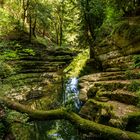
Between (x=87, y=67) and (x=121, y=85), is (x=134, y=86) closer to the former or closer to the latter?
(x=121, y=85)

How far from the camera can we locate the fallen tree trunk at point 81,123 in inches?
476

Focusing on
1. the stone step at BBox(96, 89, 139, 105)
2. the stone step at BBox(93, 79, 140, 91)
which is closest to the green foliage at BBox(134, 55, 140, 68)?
the stone step at BBox(93, 79, 140, 91)

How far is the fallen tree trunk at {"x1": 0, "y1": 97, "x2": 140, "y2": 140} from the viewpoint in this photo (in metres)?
12.1

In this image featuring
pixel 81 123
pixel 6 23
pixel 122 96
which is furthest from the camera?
pixel 6 23

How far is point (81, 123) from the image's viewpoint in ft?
44.3

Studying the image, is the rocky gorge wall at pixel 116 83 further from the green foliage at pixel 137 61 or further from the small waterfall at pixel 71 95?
the small waterfall at pixel 71 95

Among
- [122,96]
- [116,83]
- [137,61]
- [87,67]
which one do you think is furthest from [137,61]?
[87,67]

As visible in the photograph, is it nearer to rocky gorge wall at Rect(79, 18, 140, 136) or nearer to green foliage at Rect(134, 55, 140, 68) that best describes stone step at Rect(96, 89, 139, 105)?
rocky gorge wall at Rect(79, 18, 140, 136)

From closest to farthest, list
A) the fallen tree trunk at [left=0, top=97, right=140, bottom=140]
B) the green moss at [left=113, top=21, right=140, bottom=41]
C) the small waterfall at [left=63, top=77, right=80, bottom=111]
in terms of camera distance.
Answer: the fallen tree trunk at [left=0, top=97, right=140, bottom=140]
the small waterfall at [left=63, top=77, right=80, bottom=111]
the green moss at [left=113, top=21, right=140, bottom=41]

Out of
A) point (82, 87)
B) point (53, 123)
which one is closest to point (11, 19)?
point (82, 87)

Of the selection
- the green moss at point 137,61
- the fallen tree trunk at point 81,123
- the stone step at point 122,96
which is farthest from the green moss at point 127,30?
the fallen tree trunk at point 81,123

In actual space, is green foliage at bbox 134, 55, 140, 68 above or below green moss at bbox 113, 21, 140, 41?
below

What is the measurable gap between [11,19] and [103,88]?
22.0 metres

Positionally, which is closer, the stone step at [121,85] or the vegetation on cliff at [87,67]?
the vegetation on cliff at [87,67]
